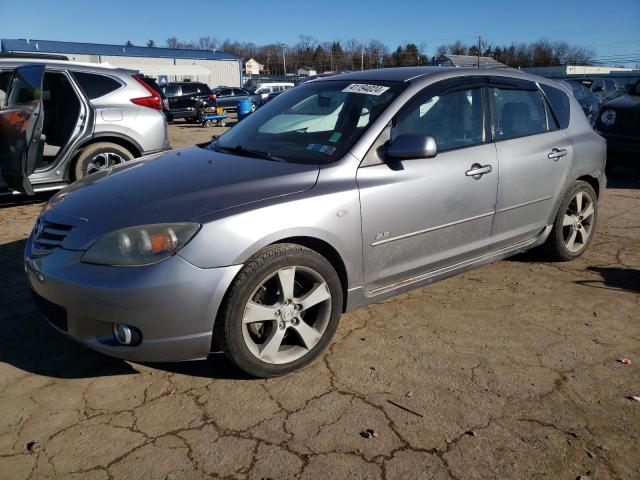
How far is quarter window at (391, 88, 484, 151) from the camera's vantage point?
325cm

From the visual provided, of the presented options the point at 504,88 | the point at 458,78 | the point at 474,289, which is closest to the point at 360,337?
the point at 474,289

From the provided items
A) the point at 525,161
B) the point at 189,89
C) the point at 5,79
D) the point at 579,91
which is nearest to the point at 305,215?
the point at 525,161

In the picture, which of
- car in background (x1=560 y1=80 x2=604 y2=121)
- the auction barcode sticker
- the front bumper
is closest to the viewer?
the front bumper

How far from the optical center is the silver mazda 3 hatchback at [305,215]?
7.99 ft

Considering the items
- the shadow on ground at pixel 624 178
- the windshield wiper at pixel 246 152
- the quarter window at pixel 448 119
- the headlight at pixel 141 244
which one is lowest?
the shadow on ground at pixel 624 178

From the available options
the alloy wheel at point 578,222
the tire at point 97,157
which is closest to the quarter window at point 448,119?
the alloy wheel at point 578,222

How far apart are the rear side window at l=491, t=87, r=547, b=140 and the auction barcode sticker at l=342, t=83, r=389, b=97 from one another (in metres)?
0.92

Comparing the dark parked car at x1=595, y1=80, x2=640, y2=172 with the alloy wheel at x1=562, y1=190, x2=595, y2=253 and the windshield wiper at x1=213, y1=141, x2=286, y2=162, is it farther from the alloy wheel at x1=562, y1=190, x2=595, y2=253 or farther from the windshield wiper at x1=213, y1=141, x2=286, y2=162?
the windshield wiper at x1=213, y1=141, x2=286, y2=162

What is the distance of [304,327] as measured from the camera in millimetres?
2787

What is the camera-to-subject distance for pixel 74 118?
6.47m

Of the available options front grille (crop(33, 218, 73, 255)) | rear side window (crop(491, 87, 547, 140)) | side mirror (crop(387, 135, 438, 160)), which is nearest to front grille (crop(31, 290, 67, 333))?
front grille (crop(33, 218, 73, 255))

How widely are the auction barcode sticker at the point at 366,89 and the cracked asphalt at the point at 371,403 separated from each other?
148cm

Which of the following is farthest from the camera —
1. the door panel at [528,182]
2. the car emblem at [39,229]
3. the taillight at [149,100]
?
the taillight at [149,100]

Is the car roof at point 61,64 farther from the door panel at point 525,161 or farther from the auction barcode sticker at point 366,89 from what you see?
the door panel at point 525,161
